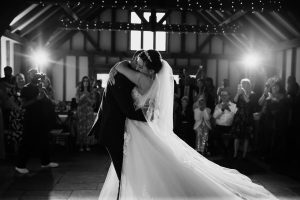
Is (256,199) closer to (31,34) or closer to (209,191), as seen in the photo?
(209,191)

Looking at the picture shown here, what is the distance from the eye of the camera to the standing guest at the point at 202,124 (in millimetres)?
7699

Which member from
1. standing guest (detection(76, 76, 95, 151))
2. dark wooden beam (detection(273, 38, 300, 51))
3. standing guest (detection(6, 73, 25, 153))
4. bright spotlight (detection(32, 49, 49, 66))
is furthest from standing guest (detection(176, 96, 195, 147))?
bright spotlight (detection(32, 49, 49, 66))

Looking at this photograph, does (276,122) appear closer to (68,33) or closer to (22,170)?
(22,170)

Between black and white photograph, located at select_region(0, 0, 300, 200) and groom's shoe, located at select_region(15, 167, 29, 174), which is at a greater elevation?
black and white photograph, located at select_region(0, 0, 300, 200)

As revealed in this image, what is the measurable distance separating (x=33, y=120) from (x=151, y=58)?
3.37 metres

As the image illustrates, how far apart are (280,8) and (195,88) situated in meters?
2.47

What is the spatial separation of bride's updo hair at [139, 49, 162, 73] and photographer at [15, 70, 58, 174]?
3.13 meters

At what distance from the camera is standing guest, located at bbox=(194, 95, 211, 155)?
303 inches

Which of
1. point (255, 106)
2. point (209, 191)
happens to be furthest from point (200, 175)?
point (255, 106)

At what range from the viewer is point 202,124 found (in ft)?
25.4

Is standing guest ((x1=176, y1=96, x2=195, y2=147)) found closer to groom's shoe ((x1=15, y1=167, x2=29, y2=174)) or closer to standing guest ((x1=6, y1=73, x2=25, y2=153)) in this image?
standing guest ((x1=6, y1=73, x2=25, y2=153))

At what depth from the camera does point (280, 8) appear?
766 cm

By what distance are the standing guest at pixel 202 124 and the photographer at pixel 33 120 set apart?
10.1 ft

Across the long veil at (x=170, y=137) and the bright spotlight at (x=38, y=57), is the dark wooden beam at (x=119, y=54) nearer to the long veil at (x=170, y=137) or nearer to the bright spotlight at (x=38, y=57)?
the bright spotlight at (x=38, y=57)
